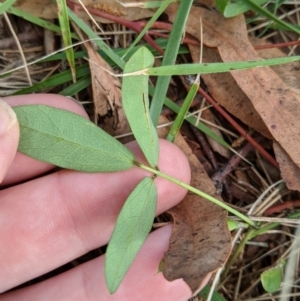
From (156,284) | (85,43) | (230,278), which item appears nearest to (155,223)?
(156,284)

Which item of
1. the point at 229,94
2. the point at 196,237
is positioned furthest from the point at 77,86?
the point at 196,237

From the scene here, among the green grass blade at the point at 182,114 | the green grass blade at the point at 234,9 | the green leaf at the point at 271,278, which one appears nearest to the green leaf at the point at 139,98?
the green grass blade at the point at 182,114

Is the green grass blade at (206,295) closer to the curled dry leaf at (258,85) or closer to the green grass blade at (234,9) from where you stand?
the curled dry leaf at (258,85)

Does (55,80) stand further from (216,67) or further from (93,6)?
(216,67)

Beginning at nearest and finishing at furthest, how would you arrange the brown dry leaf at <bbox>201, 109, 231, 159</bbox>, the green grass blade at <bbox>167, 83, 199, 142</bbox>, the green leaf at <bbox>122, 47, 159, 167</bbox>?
the green leaf at <bbox>122, 47, 159, 167</bbox> < the green grass blade at <bbox>167, 83, 199, 142</bbox> < the brown dry leaf at <bbox>201, 109, 231, 159</bbox>

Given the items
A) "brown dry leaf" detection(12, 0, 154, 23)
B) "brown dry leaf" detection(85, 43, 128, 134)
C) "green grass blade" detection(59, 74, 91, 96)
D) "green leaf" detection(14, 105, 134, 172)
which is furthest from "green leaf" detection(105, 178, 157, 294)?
"brown dry leaf" detection(12, 0, 154, 23)

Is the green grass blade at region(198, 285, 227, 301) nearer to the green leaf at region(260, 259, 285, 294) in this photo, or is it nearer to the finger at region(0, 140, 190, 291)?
the green leaf at region(260, 259, 285, 294)

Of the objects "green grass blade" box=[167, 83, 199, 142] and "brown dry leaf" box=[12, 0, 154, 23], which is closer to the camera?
"green grass blade" box=[167, 83, 199, 142]
